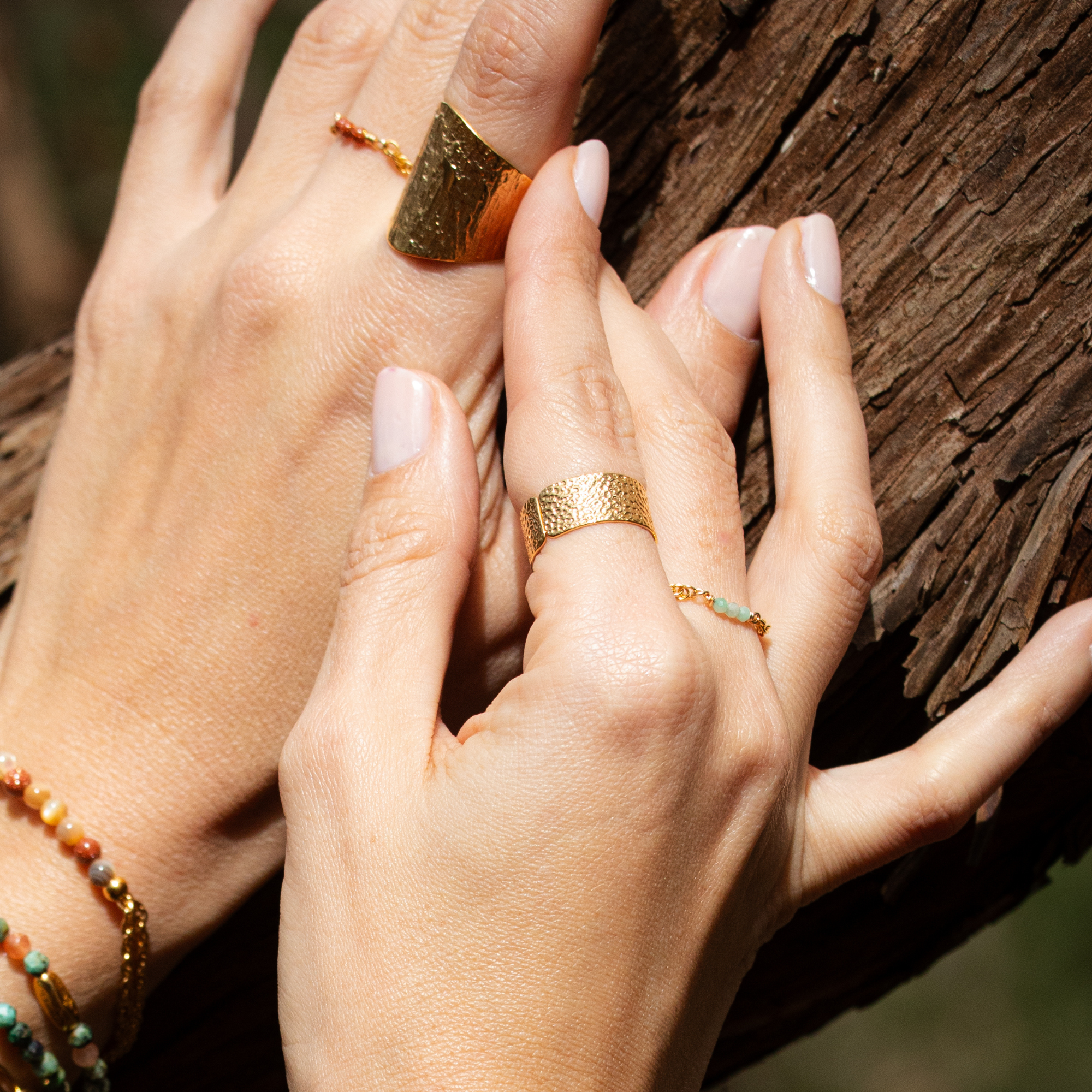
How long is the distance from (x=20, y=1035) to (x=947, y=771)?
4.08ft

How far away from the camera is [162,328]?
1.53 metres

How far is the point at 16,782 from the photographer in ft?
4.12

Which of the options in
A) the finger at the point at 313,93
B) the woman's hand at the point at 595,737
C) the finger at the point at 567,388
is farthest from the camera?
the finger at the point at 313,93

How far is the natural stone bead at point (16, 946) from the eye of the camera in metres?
1.20

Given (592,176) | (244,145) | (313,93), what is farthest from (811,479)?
(244,145)

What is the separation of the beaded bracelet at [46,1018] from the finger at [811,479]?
1.02 m

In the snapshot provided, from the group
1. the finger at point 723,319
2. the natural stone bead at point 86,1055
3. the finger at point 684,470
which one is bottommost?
the natural stone bead at point 86,1055

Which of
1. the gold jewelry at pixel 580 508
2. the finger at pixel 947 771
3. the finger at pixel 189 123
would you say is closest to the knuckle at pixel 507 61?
the gold jewelry at pixel 580 508

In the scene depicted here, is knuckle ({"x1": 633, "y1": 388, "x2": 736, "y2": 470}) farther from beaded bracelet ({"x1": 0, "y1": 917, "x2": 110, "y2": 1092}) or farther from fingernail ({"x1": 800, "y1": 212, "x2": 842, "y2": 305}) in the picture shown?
beaded bracelet ({"x1": 0, "y1": 917, "x2": 110, "y2": 1092})

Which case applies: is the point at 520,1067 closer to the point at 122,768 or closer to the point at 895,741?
the point at 122,768

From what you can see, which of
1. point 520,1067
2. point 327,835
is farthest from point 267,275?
point 520,1067

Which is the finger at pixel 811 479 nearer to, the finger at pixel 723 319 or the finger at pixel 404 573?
the finger at pixel 723 319

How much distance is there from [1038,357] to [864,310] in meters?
0.24

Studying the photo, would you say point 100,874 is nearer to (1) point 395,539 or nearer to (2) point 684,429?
(1) point 395,539
